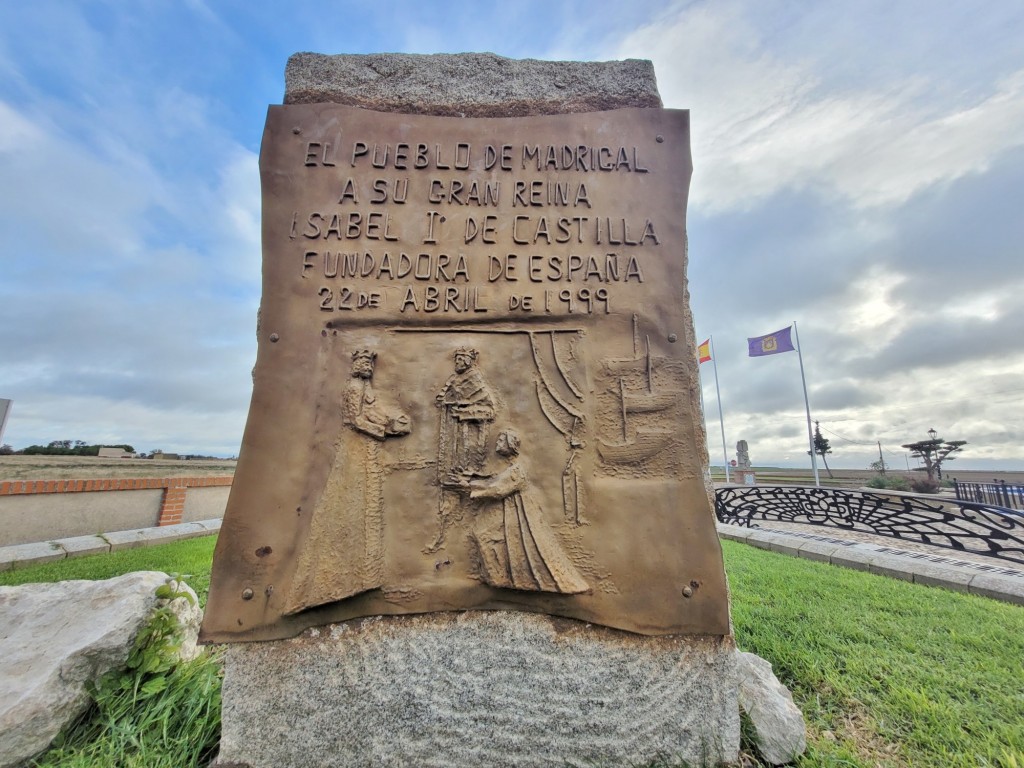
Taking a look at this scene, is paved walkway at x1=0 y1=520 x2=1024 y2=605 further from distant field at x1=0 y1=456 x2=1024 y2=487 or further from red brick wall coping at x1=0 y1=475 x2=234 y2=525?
distant field at x1=0 y1=456 x2=1024 y2=487

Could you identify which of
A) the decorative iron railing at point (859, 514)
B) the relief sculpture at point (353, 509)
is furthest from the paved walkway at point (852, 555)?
the relief sculpture at point (353, 509)

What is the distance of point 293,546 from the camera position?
2.10 metres

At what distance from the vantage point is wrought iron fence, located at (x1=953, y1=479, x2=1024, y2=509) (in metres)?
12.4

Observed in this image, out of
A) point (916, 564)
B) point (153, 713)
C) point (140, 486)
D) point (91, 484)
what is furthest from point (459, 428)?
point (140, 486)

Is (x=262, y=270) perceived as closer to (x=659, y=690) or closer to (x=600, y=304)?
(x=600, y=304)

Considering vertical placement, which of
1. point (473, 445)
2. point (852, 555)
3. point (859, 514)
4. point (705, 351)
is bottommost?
point (852, 555)

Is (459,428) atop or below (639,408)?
below

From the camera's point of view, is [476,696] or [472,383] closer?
[476,696]

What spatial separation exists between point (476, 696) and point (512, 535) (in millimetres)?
721

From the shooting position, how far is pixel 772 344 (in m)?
19.4

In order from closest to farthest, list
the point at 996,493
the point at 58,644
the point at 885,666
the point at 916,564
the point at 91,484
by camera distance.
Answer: the point at 58,644
the point at 885,666
the point at 916,564
the point at 91,484
the point at 996,493

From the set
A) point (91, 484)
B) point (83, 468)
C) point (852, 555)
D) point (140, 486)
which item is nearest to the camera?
point (852, 555)

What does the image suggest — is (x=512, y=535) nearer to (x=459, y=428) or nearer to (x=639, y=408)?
(x=459, y=428)

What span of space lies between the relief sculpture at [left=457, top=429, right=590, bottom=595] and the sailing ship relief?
439 millimetres
